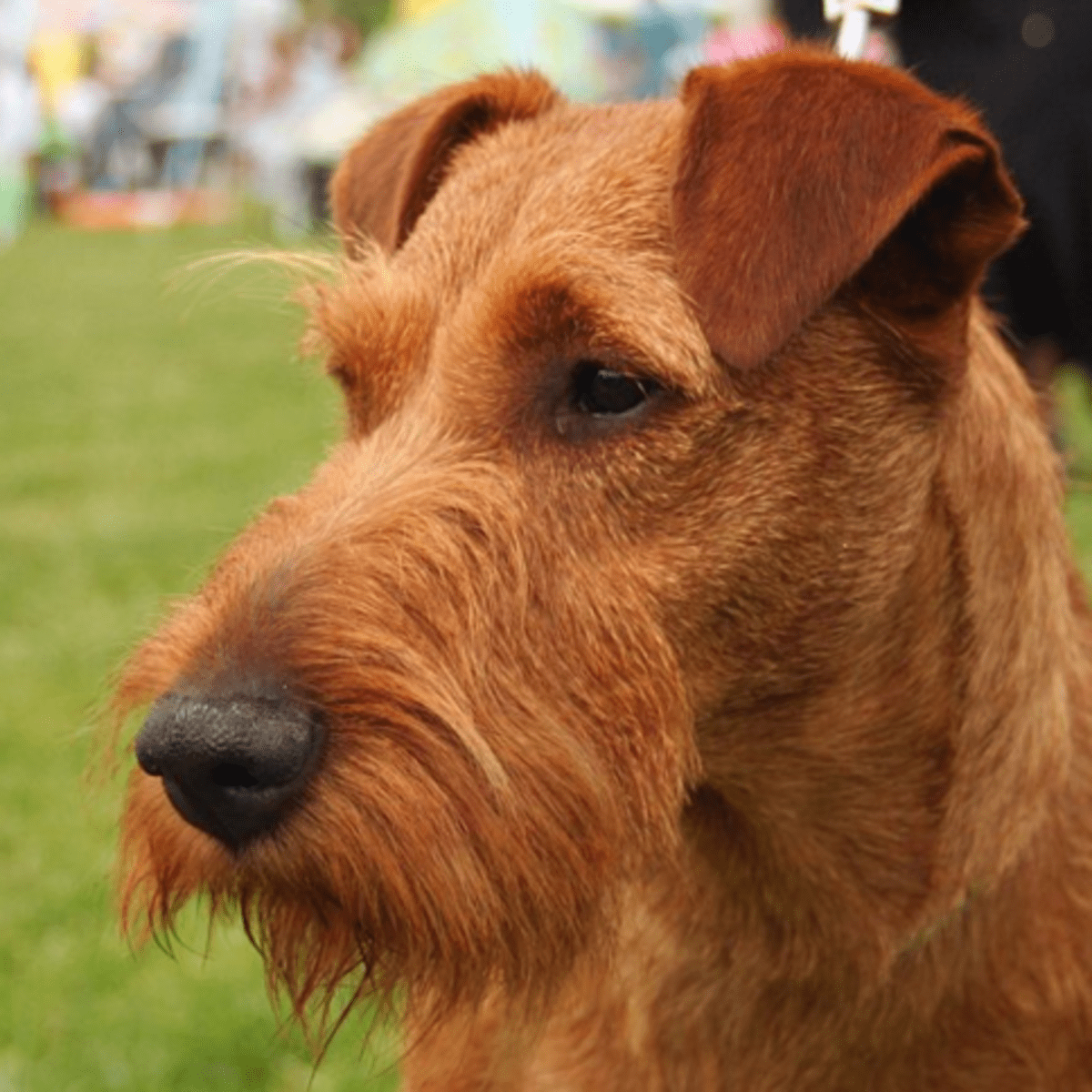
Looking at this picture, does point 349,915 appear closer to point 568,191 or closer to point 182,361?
point 568,191

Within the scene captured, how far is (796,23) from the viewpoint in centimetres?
452

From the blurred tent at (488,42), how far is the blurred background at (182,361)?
0.04 meters

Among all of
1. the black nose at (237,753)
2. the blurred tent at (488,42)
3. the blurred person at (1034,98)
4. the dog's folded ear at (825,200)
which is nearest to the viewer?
the black nose at (237,753)

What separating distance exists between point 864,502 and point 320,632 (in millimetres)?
Result: 759

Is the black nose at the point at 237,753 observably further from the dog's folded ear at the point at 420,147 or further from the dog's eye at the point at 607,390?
the dog's folded ear at the point at 420,147

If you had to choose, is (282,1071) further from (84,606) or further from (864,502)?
(84,606)

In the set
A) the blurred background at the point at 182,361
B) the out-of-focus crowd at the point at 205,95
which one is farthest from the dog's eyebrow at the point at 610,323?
the out-of-focus crowd at the point at 205,95

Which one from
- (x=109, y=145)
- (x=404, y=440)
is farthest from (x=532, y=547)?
(x=109, y=145)

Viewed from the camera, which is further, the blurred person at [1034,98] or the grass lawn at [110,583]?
the blurred person at [1034,98]

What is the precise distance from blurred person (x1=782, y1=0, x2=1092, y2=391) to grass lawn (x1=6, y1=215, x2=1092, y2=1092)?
1003 mm

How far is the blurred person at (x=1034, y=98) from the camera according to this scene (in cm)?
407

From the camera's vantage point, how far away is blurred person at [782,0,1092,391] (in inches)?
160

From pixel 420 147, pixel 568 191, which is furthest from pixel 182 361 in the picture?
pixel 568 191

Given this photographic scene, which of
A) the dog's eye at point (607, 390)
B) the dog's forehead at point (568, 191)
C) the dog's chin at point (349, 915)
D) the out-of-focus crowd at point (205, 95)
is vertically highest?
the dog's forehead at point (568, 191)
